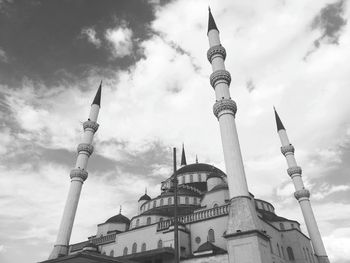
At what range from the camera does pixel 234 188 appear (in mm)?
20312

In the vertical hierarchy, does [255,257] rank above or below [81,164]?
below

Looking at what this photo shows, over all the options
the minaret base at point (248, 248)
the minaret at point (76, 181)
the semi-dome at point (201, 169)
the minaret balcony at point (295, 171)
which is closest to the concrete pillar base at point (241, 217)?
the minaret base at point (248, 248)

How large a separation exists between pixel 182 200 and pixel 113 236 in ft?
27.5

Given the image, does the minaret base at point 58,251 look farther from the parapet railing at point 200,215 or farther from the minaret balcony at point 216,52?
the minaret balcony at point 216,52

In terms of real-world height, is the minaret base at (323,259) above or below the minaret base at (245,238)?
above

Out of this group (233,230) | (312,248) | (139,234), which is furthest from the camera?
(312,248)

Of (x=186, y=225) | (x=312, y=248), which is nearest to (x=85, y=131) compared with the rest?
(x=186, y=225)

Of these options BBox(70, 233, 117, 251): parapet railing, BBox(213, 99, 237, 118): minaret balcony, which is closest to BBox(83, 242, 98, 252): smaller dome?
BBox(70, 233, 117, 251): parapet railing

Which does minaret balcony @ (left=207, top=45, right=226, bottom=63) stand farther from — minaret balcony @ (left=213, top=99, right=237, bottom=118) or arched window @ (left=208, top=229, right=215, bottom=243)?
arched window @ (left=208, top=229, right=215, bottom=243)

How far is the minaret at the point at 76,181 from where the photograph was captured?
27.7 m

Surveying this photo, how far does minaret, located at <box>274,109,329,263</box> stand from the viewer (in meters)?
30.5

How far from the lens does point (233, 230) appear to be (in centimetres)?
1856

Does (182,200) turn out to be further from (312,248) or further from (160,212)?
(312,248)

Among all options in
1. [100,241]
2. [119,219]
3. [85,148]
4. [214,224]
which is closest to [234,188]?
[214,224]
